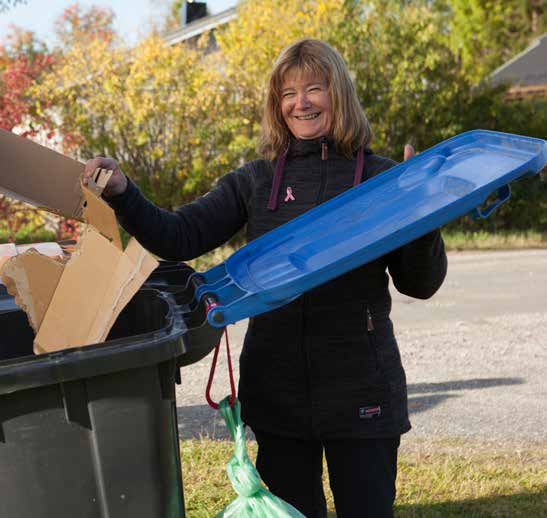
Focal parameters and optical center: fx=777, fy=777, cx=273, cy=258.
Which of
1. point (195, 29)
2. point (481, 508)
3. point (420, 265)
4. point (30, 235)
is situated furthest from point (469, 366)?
point (195, 29)

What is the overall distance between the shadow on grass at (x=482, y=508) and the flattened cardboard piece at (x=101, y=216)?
6.76ft

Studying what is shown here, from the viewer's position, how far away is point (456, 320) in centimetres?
746

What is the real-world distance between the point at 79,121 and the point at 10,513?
9703mm

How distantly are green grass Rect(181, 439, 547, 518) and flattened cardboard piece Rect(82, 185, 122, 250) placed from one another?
1901 millimetres

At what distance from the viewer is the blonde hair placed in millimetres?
2391

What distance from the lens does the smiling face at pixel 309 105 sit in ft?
7.92

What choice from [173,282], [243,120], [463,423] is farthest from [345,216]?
[243,120]

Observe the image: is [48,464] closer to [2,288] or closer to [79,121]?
[2,288]

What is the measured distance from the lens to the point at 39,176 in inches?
84.0

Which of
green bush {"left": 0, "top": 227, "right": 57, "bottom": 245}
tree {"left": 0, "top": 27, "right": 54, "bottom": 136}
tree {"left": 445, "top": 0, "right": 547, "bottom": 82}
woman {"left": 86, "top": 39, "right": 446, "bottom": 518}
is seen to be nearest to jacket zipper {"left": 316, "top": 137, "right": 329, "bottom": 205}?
woman {"left": 86, "top": 39, "right": 446, "bottom": 518}

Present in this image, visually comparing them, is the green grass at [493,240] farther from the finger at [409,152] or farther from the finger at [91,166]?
the finger at [91,166]

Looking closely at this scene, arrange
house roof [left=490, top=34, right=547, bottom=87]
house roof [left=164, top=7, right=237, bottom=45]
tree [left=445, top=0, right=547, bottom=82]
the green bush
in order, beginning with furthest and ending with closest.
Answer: tree [left=445, top=0, right=547, bottom=82] < house roof [left=490, top=34, right=547, bottom=87] < house roof [left=164, top=7, right=237, bottom=45] < the green bush

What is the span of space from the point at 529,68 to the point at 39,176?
20.0 meters

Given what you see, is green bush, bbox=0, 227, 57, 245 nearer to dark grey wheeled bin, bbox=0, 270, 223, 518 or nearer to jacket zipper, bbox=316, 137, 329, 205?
jacket zipper, bbox=316, 137, 329, 205
